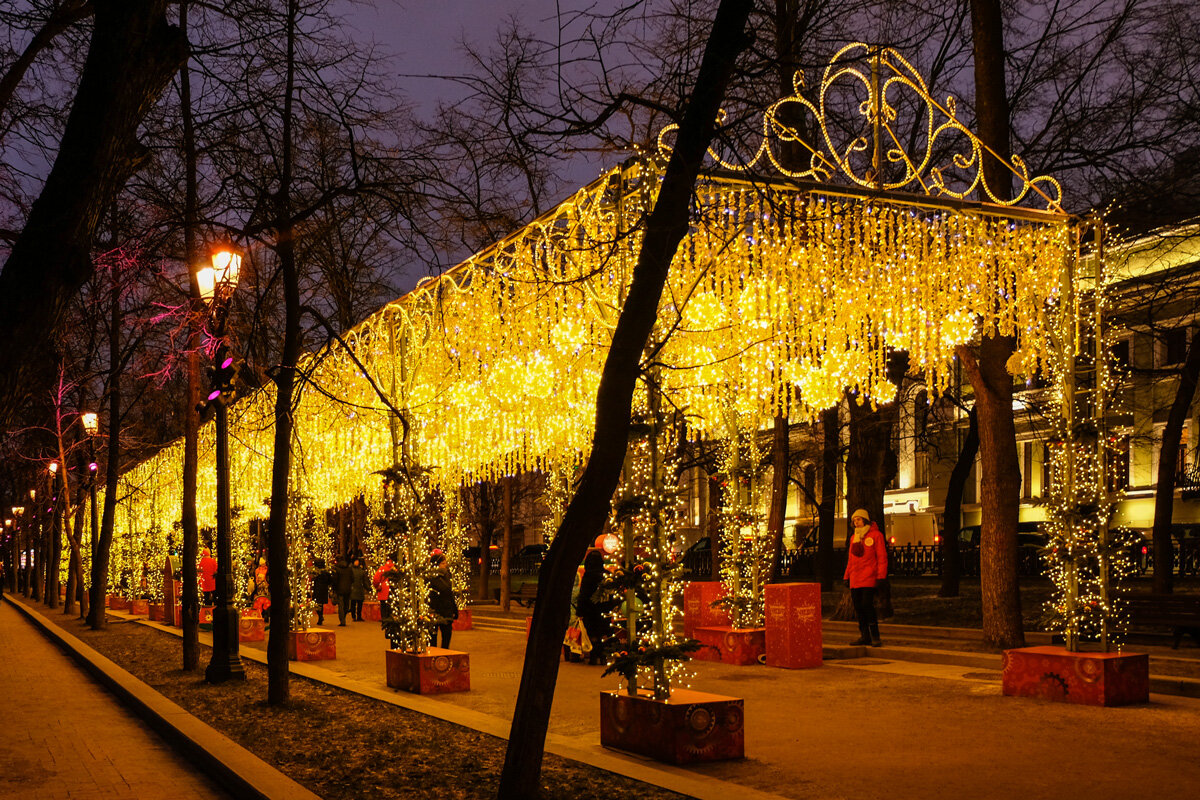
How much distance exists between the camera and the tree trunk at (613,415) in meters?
7.03

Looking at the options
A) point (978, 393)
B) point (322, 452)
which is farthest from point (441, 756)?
point (322, 452)

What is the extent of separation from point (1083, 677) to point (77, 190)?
9.89 m

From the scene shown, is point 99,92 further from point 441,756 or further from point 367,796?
point 441,756

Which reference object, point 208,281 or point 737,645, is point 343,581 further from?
point 208,281

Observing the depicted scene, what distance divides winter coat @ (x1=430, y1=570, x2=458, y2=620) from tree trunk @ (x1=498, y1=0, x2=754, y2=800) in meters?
11.2

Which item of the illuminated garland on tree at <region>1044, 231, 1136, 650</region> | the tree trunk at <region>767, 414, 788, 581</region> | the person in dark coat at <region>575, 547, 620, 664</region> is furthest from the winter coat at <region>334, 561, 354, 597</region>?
the illuminated garland on tree at <region>1044, 231, 1136, 650</region>

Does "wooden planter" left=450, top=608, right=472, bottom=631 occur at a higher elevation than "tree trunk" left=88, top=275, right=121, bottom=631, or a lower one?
lower

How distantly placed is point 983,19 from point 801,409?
24.6 ft

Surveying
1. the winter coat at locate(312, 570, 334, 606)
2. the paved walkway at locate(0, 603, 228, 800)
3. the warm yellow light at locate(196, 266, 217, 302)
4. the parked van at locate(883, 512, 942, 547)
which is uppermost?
the warm yellow light at locate(196, 266, 217, 302)

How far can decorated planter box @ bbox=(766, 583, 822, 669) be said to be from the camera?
15828mm

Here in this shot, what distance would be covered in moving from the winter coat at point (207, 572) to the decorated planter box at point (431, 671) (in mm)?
17589

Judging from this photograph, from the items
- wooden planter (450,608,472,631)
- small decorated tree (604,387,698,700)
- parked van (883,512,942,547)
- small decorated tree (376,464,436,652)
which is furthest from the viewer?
parked van (883,512,942,547)

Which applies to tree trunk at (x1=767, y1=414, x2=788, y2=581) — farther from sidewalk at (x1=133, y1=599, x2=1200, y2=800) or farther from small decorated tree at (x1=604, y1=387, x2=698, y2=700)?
small decorated tree at (x1=604, y1=387, x2=698, y2=700)

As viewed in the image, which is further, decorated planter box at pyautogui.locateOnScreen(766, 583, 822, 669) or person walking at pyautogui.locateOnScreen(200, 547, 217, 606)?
person walking at pyautogui.locateOnScreen(200, 547, 217, 606)
